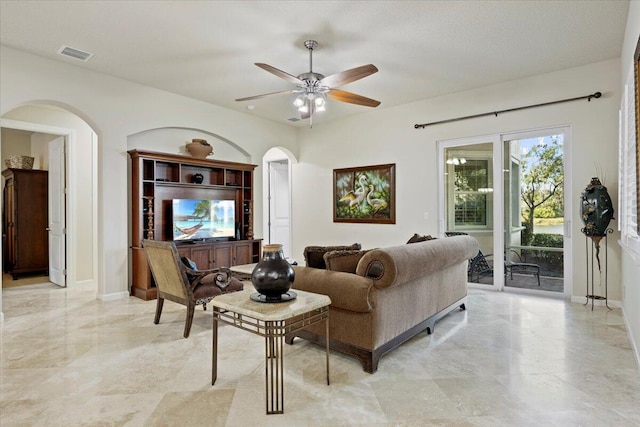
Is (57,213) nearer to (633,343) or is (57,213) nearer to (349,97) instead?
(349,97)

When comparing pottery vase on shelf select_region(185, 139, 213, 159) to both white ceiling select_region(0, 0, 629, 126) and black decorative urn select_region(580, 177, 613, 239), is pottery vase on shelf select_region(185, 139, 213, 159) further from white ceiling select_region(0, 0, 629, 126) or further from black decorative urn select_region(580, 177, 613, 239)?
black decorative urn select_region(580, 177, 613, 239)

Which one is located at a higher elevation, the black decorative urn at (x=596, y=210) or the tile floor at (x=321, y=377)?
the black decorative urn at (x=596, y=210)

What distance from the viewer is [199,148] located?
5.62m

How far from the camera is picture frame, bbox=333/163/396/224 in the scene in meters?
6.18

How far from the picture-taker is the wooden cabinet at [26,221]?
6.29 metres

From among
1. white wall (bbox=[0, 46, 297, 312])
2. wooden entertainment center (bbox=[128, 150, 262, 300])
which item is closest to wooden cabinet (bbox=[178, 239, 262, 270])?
wooden entertainment center (bbox=[128, 150, 262, 300])

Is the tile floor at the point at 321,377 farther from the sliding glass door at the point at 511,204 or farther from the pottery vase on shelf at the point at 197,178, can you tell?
the pottery vase on shelf at the point at 197,178

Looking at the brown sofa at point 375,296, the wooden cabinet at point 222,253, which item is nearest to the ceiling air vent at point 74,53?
the wooden cabinet at point 222,253

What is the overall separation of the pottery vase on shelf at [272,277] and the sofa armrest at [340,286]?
0.48 metres

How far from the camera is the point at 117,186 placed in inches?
191

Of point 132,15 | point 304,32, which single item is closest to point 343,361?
point 304,32

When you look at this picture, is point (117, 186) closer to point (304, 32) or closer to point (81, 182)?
point (81, 182)

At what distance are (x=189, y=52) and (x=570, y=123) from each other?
4707mm

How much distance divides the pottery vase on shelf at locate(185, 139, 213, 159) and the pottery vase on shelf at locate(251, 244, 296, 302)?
154 inches
